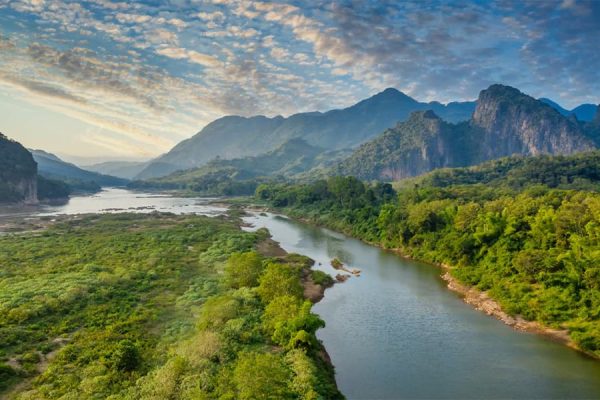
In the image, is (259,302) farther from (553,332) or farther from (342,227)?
(342,227)

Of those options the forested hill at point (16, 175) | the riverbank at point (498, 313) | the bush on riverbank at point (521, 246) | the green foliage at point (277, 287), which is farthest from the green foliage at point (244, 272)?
the forested hill at point (16, 175)

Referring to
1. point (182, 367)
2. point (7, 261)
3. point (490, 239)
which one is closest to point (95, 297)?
point (182, 367)

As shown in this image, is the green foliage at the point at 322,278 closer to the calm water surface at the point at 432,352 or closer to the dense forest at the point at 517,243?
the calm water surface at the point at 432,352

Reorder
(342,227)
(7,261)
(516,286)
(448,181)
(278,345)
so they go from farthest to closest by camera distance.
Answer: (448,181) → (342,227) → (7,261) → (516,286) → (278,345)

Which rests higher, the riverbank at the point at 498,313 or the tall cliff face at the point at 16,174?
the tall cliff face at the point at 16,174

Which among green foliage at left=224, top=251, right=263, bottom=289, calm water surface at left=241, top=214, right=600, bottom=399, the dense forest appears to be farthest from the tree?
the dense forest

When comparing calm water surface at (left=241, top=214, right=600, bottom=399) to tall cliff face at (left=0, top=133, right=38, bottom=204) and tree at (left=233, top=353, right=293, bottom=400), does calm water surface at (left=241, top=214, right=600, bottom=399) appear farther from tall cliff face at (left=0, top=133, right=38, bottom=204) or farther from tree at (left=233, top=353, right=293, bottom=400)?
tall cliff face at (left=0, top=133, right=38, bottom=204)

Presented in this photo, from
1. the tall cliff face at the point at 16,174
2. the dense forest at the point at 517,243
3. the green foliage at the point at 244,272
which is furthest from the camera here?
the tall cliff face at the point at 16,174
